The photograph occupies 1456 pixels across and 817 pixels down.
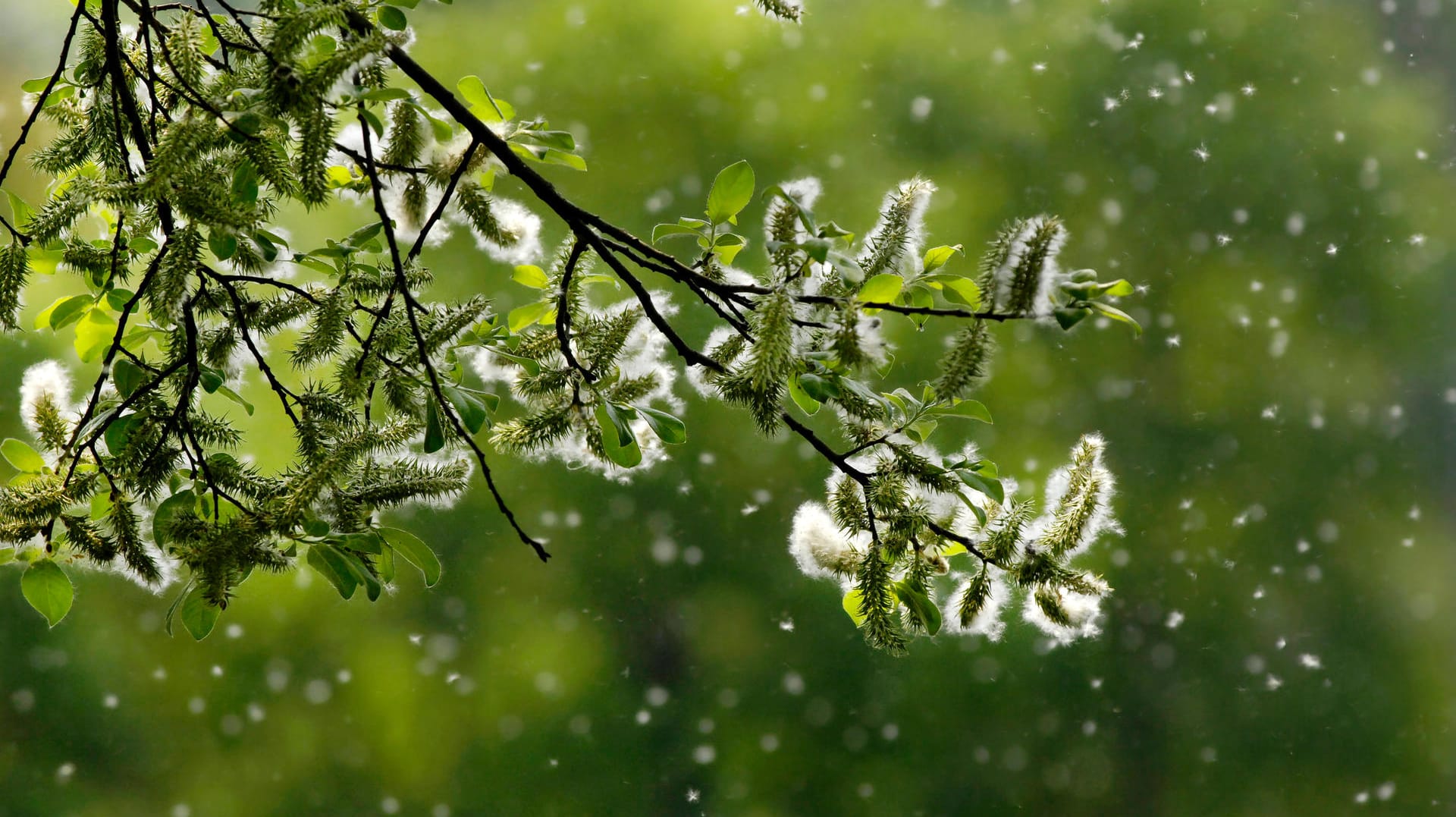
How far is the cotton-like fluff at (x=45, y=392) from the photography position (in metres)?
0.54

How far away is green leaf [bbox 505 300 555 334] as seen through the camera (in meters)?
0.56

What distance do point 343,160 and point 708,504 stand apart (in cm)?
148

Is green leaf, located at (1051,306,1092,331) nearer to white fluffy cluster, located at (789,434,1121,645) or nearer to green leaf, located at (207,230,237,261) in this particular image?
white fluffy cluster, located at (789,434,1121,645)

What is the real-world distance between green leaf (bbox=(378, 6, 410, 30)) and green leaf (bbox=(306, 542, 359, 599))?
0.29 metres

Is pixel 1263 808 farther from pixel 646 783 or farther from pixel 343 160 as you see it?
pixel 343 160

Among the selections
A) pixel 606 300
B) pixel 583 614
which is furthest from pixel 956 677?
pixel 606 300

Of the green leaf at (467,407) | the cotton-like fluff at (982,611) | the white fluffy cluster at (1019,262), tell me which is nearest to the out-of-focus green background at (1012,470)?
the cotton-like fluff at (982,611)

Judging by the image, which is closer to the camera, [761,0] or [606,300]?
[761,0]

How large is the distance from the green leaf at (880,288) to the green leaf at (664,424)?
0.14 meters

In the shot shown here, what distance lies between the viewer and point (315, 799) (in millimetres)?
1935

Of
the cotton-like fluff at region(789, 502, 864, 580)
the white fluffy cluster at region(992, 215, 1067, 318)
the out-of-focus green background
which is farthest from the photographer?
the out-of-focus green background

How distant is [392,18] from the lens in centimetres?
54

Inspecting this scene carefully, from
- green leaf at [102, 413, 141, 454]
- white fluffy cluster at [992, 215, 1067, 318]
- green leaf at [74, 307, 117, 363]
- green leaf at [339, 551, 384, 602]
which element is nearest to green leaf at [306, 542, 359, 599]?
green leaf at [339, 551, 384, 602]

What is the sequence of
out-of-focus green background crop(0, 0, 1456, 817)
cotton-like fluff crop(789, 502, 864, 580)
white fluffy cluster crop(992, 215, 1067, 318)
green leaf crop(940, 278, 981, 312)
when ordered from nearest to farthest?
white fluffy cluster crop(992, 215, 1067, 318) < green leaf crop(940, 278, 981, 312) < cotton-like fluff crop(789, 502, 864, 580) < out-of-focus green background crop(0, 0, 1456, 817)
